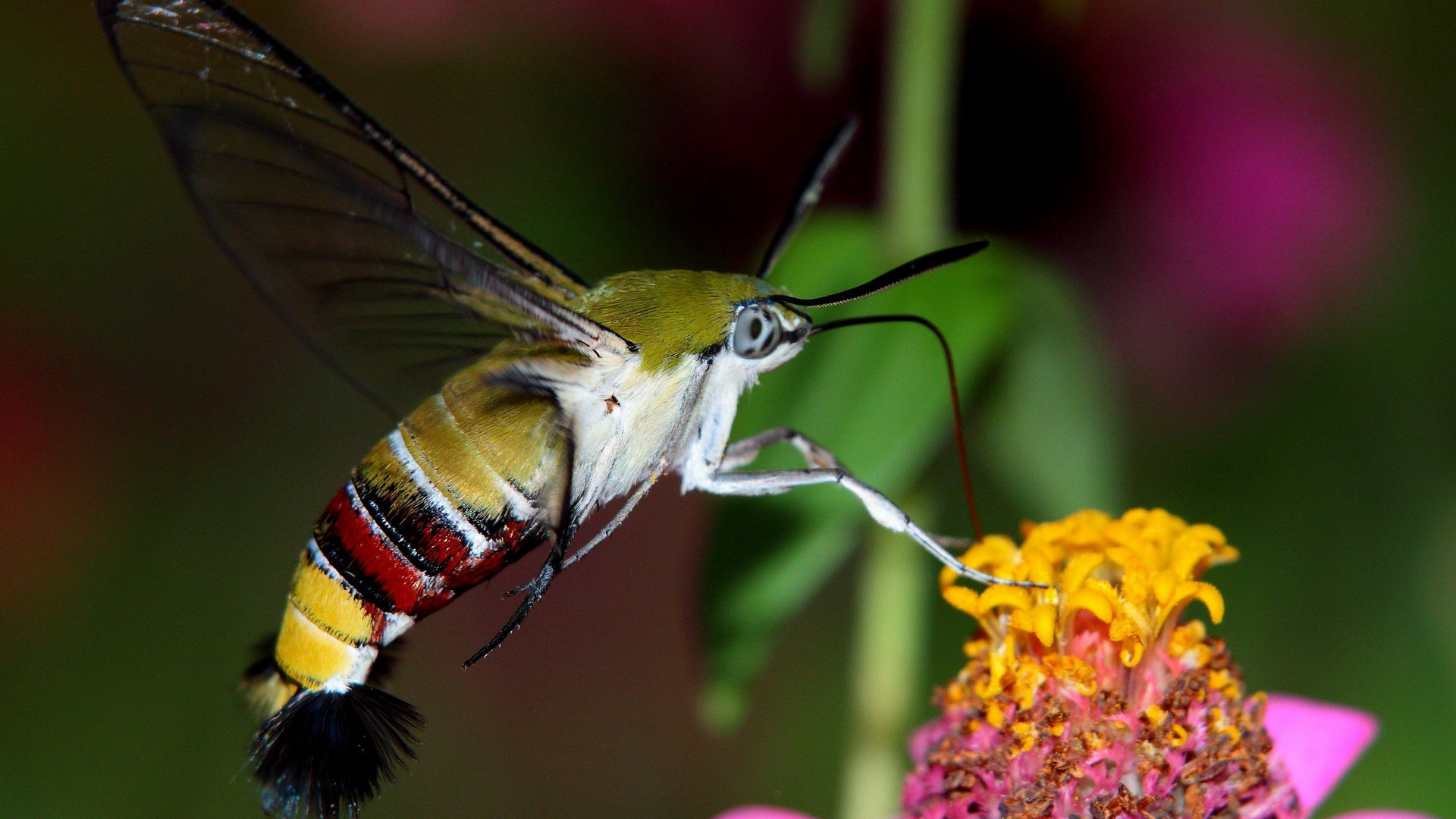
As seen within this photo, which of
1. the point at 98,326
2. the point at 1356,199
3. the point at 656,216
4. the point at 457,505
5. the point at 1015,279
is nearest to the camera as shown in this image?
the point at 457,505

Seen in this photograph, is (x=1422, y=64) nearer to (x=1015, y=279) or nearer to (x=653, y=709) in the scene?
(x=1015, y=279)

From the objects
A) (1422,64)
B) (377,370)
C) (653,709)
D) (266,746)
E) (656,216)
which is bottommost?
(653,709)

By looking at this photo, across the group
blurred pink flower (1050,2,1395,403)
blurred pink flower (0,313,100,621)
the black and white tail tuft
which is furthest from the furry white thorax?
blurred pink flower (0,313,100,621)

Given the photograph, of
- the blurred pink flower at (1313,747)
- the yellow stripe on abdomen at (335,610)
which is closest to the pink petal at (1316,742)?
the blurred pink flower at (1313,747)

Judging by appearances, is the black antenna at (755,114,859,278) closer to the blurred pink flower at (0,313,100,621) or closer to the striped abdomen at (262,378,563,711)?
the striped abdomen at (262,378,563,711)

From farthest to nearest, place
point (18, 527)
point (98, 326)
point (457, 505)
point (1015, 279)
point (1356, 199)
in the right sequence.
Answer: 1. point (98, 326)
2. point (18, 527)
3. point (1356, 199)
4. point (1015, 279)
5. point (457, 505)

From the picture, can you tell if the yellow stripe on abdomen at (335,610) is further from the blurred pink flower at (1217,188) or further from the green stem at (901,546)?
the blurred pink flower at (1217,188)

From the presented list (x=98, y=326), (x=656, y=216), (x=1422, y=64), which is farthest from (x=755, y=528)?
(x=98, y=326)
